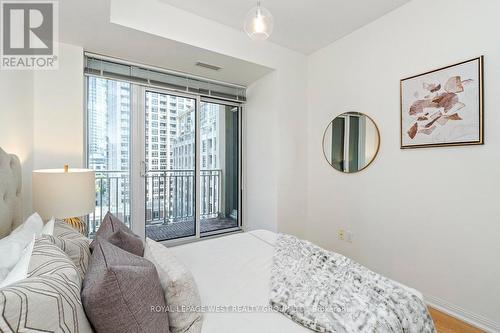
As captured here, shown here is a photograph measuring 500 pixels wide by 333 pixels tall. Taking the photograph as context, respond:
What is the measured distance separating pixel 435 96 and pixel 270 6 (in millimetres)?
1701

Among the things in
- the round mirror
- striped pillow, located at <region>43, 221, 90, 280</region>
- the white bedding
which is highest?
the round mirror

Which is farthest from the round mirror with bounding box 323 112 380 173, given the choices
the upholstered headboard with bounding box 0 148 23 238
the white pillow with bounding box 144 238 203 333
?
the upholstered headboard with bounding box 0 148 23 238

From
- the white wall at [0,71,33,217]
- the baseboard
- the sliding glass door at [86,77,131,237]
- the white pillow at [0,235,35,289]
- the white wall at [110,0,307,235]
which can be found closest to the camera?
the white pillow at [0,235,35,289]

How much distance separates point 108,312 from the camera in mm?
722

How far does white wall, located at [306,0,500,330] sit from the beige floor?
83 millimetres

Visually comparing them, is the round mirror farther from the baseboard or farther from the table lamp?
the table lamp

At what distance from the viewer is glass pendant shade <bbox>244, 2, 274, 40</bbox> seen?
150cm

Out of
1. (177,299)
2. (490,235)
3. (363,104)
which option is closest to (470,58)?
(363,104)

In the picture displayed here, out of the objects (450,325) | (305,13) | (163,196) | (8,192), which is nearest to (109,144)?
(163,196)

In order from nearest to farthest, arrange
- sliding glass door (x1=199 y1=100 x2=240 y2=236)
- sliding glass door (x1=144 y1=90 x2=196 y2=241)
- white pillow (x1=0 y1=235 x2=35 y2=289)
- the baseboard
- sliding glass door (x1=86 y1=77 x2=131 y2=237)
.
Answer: white pillow (x1=0 y1=235 x2=35 y2=289)
the baseboard
sliding glass door (x1=86 y1=77 x2=131 y2=237)
sliding glass door (x1=144 y1=90 x2=196 y2=241)
sliding glass door (x1=199 y1=100 x2=240 y2=236)

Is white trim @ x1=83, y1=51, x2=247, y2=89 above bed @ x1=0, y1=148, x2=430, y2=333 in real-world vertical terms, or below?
above

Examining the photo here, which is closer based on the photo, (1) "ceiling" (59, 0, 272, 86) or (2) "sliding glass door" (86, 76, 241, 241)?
(1) "ceiling" (59, 0, 272, 86)

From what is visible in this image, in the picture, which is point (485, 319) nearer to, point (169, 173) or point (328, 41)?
point (328, 41)

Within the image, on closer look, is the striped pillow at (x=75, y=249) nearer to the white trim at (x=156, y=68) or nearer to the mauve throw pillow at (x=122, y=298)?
the mauve throw pillow at (x=122, y=298)
